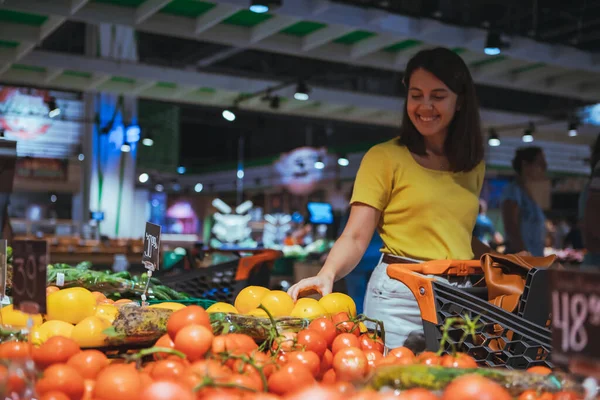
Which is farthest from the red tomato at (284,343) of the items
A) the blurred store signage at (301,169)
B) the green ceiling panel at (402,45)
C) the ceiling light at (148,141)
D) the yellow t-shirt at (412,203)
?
the blurred store signage at (301,169)

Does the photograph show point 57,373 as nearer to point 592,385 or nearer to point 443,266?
point 592,385

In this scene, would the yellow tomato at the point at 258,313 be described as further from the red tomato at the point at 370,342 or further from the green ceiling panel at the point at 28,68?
the green ceiling panel at the point at 28,68

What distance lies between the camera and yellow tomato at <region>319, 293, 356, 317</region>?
1.79 meters

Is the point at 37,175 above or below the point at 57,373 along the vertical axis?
above

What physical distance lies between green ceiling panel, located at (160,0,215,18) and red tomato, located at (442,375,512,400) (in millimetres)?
6885

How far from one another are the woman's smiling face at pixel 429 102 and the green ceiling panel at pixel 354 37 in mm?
6452

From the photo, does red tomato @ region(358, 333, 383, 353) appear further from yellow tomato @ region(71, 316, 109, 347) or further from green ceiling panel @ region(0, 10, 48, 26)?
green ceiling panel @ region(0, 10, 48, 26)

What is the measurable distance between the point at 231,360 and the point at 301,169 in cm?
1930

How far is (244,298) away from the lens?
1.87m

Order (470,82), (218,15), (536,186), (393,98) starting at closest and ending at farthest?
(470,82)
(536,186)
(218,15)
(393,98)

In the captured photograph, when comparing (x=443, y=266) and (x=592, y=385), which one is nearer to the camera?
(x=592, y=385)

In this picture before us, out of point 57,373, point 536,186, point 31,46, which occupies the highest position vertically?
point 31,46

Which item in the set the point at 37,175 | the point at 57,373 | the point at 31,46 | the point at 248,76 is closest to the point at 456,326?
the point at 57,373

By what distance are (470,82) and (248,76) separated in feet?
28.5
